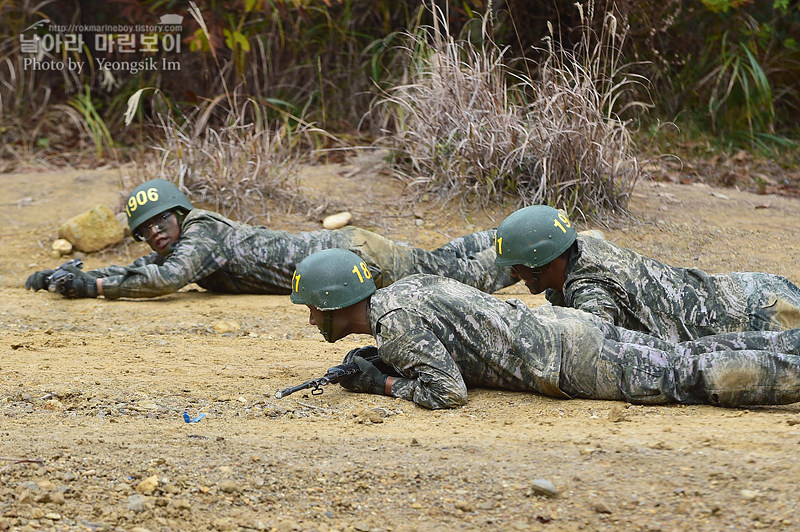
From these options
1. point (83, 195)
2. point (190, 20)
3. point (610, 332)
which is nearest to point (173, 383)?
point (610, 332)

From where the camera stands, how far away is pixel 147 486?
2.87 metres

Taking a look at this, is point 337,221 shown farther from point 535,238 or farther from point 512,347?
point 512,347

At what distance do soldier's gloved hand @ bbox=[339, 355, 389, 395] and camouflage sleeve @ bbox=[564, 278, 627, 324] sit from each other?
94cm

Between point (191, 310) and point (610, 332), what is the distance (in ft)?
9.81

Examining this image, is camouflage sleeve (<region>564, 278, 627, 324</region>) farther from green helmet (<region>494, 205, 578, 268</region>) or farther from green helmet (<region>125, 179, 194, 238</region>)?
green helmet (<region>125, 179, 194, 238</region>)

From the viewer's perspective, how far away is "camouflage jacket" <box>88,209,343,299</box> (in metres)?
5.99

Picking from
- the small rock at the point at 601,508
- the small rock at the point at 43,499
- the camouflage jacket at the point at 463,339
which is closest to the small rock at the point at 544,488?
the small rock at the point at 601,508

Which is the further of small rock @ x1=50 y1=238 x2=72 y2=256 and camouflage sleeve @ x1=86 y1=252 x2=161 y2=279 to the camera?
small rock @ x1=50 y1=238 x2=72 y2=256

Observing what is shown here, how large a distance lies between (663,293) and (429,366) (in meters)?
1.28

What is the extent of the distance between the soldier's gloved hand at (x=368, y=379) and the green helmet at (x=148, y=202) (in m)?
2.57

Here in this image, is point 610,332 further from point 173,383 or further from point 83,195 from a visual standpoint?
point 83,195

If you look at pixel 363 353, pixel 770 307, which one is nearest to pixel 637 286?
pixel 770 307

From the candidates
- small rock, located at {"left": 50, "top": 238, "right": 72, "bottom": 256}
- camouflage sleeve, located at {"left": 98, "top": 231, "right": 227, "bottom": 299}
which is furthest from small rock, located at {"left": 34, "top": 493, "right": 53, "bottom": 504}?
small rock, located at {"left": 50, "top": 238, "right": 72, "bottom": 256}

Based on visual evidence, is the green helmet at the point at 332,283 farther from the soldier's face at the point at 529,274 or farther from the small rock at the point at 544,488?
the small rock at the point at 544,488
